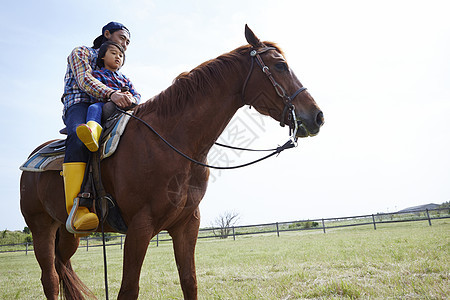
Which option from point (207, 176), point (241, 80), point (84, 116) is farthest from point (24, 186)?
point (241, 80)

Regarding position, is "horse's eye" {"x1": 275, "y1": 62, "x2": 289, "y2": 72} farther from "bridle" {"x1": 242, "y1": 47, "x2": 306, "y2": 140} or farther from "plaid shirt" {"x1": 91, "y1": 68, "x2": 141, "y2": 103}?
"plaid shirt" {"x1": 91, "y1": 68, "x2": 141, "y2": 103}

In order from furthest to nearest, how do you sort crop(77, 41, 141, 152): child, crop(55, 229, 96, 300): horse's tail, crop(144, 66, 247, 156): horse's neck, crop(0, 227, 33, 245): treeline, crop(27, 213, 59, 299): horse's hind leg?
crop(0, 227, 33, 245): treeline → crop(55, 229, 96, 300): horse's tail → crop(27, 213, 59, 299): horse's hind leg → crop(77, 41, 141, 152): child → crop(144, 66, 247, 156): horse's neck

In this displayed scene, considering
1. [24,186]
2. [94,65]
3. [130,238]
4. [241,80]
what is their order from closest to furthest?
[130,238] → [241,80] → [94,65] → [24,186]

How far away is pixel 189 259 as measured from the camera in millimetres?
2471

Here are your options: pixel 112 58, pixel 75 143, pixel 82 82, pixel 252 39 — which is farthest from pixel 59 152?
pixel 252 39

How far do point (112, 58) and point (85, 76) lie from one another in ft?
1.24

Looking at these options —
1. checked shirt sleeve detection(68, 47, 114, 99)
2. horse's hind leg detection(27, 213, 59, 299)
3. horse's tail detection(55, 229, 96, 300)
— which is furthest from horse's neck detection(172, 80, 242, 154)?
horse's tail detection(55, 229, 96, 300)

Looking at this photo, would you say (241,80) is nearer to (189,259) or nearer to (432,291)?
(189,259)

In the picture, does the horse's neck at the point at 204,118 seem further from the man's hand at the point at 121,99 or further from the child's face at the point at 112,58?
the child's face at the point at 112,58

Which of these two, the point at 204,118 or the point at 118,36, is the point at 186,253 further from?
the point at 118,36

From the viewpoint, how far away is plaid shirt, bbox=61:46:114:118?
2535 mm

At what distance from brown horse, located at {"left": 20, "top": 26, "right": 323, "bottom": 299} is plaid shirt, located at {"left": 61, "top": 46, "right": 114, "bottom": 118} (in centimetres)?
44

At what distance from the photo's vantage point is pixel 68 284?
3316mm

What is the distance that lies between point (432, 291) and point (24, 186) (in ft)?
14.6
